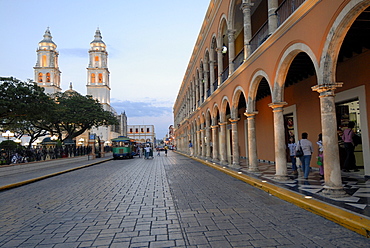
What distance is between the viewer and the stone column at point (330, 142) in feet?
19.0

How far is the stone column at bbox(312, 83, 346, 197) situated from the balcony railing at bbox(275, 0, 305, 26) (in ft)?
11.6

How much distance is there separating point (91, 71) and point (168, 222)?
6893 cm

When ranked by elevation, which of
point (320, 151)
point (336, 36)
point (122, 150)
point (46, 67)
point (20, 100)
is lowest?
point (122, 150)

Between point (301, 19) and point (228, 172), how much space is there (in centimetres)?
674

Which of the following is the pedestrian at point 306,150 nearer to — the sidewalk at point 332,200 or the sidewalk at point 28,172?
the sidewalk at point 332,200

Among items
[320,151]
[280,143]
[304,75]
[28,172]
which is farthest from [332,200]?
[28,172]

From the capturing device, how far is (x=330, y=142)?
589cm

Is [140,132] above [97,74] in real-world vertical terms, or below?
below

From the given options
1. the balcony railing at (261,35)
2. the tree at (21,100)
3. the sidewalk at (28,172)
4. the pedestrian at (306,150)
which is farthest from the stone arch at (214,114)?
the tree at (21,100)

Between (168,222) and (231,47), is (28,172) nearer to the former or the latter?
(231,47)

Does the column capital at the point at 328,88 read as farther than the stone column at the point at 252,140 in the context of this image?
No

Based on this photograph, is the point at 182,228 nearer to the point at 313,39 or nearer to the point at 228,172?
the point at 313,39

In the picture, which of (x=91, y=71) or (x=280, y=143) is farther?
(x=91, y=71)

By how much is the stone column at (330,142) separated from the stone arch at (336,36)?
272 millimetres
